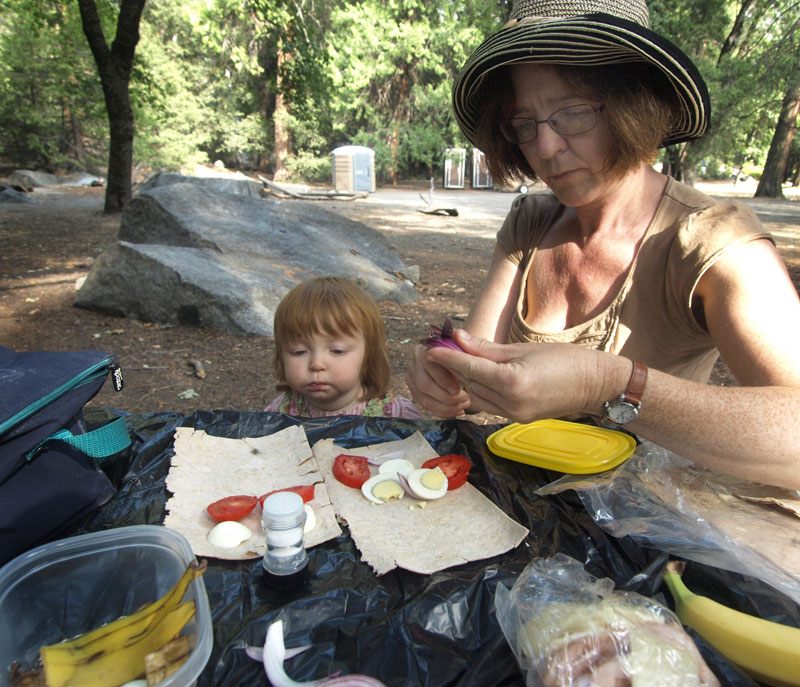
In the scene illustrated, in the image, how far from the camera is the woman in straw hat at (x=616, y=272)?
1.31 m

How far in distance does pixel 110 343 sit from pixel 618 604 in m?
4.68

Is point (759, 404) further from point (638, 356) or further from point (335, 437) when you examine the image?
point (335, 437)

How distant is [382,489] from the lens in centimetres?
141

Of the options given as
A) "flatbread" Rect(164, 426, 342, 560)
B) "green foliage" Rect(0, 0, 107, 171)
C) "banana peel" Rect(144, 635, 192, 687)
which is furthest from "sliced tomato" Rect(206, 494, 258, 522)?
"green foliage" Rect(0, 0, 107, 171)

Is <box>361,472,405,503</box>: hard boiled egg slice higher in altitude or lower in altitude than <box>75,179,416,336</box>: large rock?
higher

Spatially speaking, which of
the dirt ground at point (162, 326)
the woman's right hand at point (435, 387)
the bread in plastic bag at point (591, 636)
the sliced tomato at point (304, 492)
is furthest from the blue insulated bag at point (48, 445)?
Answer: the dirt ground at point (162, 326)

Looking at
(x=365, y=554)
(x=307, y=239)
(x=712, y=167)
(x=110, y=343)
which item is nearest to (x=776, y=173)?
(x=712, y=167)

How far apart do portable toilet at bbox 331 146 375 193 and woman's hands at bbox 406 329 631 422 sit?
2144 cm

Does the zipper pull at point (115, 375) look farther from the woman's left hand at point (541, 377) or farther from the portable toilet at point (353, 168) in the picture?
the portable toilet at point (353, 168)

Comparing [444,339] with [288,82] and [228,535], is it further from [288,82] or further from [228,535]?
[288,82]

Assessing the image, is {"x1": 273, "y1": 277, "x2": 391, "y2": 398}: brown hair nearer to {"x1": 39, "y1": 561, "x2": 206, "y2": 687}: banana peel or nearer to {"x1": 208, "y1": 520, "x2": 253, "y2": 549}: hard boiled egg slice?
{"x1": 208, "y1": 520, "x2": 253, "y2": 549}: hard boiled egg slice

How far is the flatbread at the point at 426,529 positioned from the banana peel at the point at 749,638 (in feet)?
1.16

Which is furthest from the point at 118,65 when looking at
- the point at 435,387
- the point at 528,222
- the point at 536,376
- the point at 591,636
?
the point at 591,636

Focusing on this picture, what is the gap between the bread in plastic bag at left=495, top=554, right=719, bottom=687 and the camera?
0.82m
